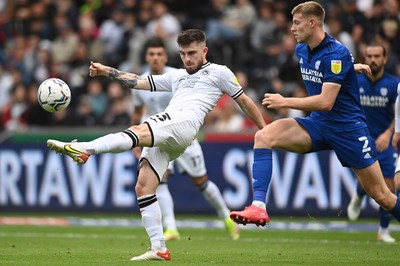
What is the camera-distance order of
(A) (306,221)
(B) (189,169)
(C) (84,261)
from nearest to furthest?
(C) (84,261)
(B) (189,169)
(A) (306,221)

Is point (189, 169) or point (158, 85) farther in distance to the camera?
point (189, 169)

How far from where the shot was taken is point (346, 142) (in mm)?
10375

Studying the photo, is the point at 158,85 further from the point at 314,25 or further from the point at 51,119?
the point at 51,119

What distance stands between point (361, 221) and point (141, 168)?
8.34 metres

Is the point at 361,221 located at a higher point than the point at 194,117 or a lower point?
lower

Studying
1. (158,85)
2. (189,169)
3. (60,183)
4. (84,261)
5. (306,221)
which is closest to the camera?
(84,261)

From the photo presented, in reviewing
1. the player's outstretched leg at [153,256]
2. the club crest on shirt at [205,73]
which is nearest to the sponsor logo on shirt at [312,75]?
the club crest on shirt at [205,73]

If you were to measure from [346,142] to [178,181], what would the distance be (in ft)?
28.4

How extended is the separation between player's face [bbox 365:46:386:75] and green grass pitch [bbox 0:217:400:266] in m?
2.55

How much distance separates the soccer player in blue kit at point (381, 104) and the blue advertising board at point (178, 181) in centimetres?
366

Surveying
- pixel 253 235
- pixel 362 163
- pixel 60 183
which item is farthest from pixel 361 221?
pixel 362 163

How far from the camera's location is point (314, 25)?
1038 cm

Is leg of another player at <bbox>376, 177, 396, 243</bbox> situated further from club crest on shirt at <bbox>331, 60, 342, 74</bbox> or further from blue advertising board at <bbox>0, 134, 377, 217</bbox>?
club crest on shirt at <bbox>331, 60, 342, 74</bbox>

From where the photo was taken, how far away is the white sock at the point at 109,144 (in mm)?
9477
